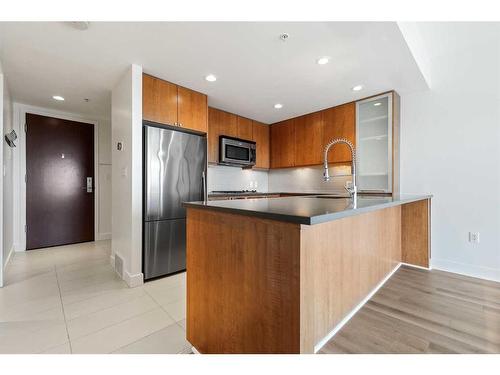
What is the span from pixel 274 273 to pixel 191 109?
2437 millimetres

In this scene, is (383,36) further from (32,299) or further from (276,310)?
(32,299)

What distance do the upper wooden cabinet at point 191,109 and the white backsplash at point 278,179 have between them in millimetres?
1177

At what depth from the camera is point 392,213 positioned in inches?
88.0

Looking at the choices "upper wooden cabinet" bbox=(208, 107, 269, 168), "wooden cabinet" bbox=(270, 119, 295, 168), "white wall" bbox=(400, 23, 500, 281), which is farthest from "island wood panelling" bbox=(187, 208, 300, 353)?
"wooden cabinet" bbox=(270, 119, 295, 168)

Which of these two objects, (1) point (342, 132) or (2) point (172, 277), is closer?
(2) point (172, 277)

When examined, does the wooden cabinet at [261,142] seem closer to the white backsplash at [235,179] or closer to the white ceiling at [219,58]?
the white backsplash at [235,179]

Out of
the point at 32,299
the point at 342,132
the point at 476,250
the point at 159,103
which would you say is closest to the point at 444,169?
the point at 476,250

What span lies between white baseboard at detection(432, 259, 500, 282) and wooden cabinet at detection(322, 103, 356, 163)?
1625 millimetres

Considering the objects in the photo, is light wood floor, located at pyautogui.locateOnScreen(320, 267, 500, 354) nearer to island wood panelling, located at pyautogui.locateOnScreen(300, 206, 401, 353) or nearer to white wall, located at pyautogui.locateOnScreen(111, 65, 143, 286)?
island wood panelling, located at pyautogui.locateOnScreen(300, 206, 401, 353)

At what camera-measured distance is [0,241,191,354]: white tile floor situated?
1.43m

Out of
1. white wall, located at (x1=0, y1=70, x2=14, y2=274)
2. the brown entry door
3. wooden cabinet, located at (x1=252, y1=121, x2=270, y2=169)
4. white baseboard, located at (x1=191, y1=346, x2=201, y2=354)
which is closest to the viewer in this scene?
white baseboard, located at (x1=191, y1=346, x2=201, y2=354)

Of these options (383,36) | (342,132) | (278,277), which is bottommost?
(278,277)

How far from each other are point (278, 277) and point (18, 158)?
4.41 m
